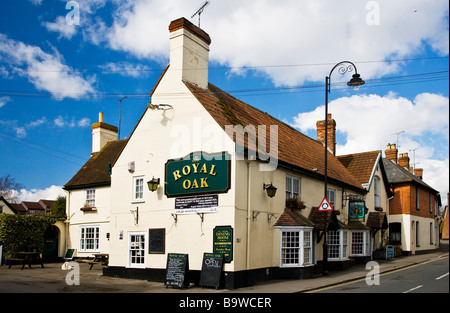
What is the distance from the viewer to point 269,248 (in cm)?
1831

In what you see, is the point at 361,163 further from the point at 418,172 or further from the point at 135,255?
the point at 418,172

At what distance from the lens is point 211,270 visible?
634 inches

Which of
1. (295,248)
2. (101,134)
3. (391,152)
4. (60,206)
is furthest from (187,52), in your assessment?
(60,206)

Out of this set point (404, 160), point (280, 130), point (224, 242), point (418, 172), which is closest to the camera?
point (224, 242)

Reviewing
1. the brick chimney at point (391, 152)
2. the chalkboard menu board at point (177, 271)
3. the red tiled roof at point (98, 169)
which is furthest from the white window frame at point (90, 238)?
the brick chimney at point (391, 152)

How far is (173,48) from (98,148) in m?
16.4

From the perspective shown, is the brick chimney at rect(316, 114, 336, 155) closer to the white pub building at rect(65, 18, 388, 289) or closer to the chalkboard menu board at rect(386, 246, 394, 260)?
the chalkboard menu board at rect(386, 246, 394, 260)

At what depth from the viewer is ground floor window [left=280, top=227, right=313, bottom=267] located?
18.6 meters

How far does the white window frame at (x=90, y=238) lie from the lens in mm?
27719

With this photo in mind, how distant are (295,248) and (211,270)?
182 inches
